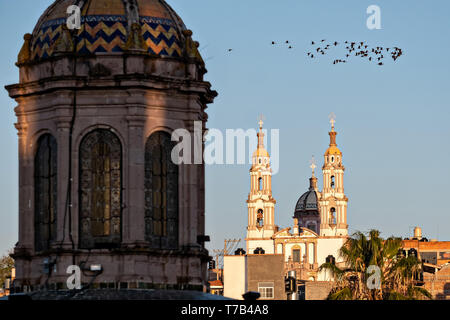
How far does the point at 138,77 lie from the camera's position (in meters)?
46.9

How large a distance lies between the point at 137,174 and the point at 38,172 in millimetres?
3612

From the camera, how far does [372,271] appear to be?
89.8 metres

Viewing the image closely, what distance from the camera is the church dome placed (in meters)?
47.9

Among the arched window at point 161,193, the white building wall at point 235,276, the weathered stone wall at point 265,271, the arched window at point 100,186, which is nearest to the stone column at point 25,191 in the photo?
the arched window at point 100,186

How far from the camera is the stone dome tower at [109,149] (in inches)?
1845

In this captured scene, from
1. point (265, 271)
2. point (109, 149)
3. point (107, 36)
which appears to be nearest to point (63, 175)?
point (109, 149)

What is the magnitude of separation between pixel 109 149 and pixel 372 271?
146ft

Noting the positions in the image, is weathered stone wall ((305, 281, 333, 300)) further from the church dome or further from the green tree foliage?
the church dome

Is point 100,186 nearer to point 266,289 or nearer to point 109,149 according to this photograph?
point 109,149

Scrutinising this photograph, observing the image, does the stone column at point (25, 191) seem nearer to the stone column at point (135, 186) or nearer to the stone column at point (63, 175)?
the stone column at point (63, 175)

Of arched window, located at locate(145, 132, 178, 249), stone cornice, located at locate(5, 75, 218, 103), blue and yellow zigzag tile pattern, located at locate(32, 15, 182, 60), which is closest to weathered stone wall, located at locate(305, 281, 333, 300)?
arched window, located at locate(145, 132, 178, 249)
